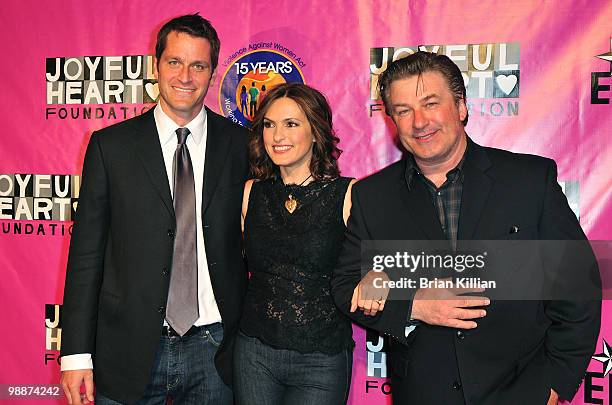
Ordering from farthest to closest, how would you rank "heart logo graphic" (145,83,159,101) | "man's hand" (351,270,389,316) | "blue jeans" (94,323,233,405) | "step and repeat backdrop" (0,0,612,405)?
"heart logo graphic" (145,83,159,101) < "step and repeat backdrop" (0,0,612,405) < "blue jeans" (94,323,233,405) < "man's hand" (351,270,389,316)

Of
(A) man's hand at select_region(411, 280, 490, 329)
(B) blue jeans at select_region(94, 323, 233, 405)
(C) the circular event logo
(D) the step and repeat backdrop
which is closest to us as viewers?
(A) man's hand at select_region(411, 280, 490, 329)

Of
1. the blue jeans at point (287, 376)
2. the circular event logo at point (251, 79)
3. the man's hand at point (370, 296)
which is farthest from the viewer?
the circular event logo at point (251, 79)

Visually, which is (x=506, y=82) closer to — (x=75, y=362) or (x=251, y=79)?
(x=251, y=79)

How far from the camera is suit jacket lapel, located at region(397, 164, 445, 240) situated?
2.02 metres

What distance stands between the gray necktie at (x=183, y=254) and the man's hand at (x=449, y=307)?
2.79ft

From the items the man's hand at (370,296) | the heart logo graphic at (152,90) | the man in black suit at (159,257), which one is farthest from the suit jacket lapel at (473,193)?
the heart logo graphic at (152,90)

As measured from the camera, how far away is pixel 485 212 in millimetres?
2006

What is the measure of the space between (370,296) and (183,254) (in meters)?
0.74

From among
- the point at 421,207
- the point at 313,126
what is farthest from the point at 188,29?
the point at 421,207

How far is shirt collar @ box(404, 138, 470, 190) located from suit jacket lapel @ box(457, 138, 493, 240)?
2 cm

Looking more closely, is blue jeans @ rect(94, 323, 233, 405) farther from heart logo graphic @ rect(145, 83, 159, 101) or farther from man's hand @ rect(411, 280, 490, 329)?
heart logo graphic @ rect(145, 83, 159, 101)

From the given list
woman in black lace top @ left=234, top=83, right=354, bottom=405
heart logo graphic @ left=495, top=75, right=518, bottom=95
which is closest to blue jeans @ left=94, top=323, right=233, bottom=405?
woman in black lace top @ left=234, top=83, right=354, bottom=405

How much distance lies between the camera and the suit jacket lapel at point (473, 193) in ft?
6.53

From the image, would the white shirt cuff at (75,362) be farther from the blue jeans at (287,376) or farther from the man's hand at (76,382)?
the blue jeans at (287,376)
